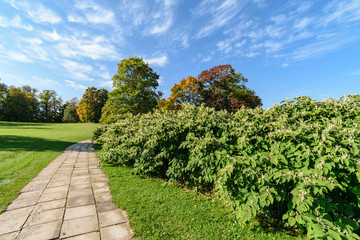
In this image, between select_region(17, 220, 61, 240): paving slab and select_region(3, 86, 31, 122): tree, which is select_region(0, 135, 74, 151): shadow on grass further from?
select_region(3, 86, 31, 122): tree

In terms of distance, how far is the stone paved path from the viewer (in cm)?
229

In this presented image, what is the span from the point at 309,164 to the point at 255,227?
1308 millimetres

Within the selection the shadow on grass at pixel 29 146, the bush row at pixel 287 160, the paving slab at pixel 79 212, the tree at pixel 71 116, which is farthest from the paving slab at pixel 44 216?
the tree at pixel 71 116

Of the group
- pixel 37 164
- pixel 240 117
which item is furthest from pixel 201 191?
pixel 37 164

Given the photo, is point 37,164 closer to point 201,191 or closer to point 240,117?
point 201,191

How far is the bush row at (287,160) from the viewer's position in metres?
1.93

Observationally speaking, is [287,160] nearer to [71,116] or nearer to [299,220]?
[299,220]

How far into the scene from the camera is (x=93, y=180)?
440cm

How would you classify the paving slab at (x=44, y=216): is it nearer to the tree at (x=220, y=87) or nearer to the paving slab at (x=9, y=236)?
the paving slab at (x=9, y=236)

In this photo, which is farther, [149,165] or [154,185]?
[149,165]

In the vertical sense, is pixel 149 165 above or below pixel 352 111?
below

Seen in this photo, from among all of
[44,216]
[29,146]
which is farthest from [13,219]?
[29,146]

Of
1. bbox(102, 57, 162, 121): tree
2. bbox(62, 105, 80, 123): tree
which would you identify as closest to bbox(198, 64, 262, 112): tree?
bbox(102, 57, 162, 121): tree

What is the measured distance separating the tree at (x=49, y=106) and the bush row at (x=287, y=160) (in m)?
62.3
